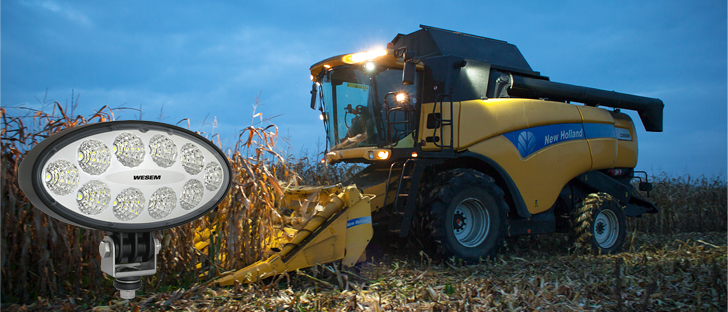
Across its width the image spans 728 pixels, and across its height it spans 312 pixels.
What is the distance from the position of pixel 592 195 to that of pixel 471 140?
2.70 meters

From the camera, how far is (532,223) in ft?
22.1

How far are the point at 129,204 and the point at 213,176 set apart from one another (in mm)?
293

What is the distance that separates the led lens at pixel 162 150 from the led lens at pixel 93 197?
0.18m

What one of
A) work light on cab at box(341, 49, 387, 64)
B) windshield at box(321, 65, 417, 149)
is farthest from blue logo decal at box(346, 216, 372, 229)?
work light on cab at box(341, 49, 387, 64)

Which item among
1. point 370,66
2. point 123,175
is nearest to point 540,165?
point 370,66

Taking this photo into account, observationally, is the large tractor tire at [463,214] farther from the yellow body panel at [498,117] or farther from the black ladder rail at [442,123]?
the yellow body panel at [498,117]

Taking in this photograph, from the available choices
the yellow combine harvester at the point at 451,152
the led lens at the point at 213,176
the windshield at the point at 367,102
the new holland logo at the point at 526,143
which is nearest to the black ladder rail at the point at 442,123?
the yellow combine harvester at the point at 451,152

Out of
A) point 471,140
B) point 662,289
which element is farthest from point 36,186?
point 471,140

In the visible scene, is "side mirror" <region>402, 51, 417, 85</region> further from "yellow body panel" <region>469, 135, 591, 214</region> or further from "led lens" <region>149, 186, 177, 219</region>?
"led lens" <region>149, 186, 177, 219</region>

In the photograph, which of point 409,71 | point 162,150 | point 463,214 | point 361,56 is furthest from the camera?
point 463,214

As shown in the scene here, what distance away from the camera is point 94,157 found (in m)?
1.60

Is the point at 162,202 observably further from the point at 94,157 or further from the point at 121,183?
the point at 94,157

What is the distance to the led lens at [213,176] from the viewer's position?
1.76 metres

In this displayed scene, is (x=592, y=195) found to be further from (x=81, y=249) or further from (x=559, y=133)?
(x=81, y=249)
